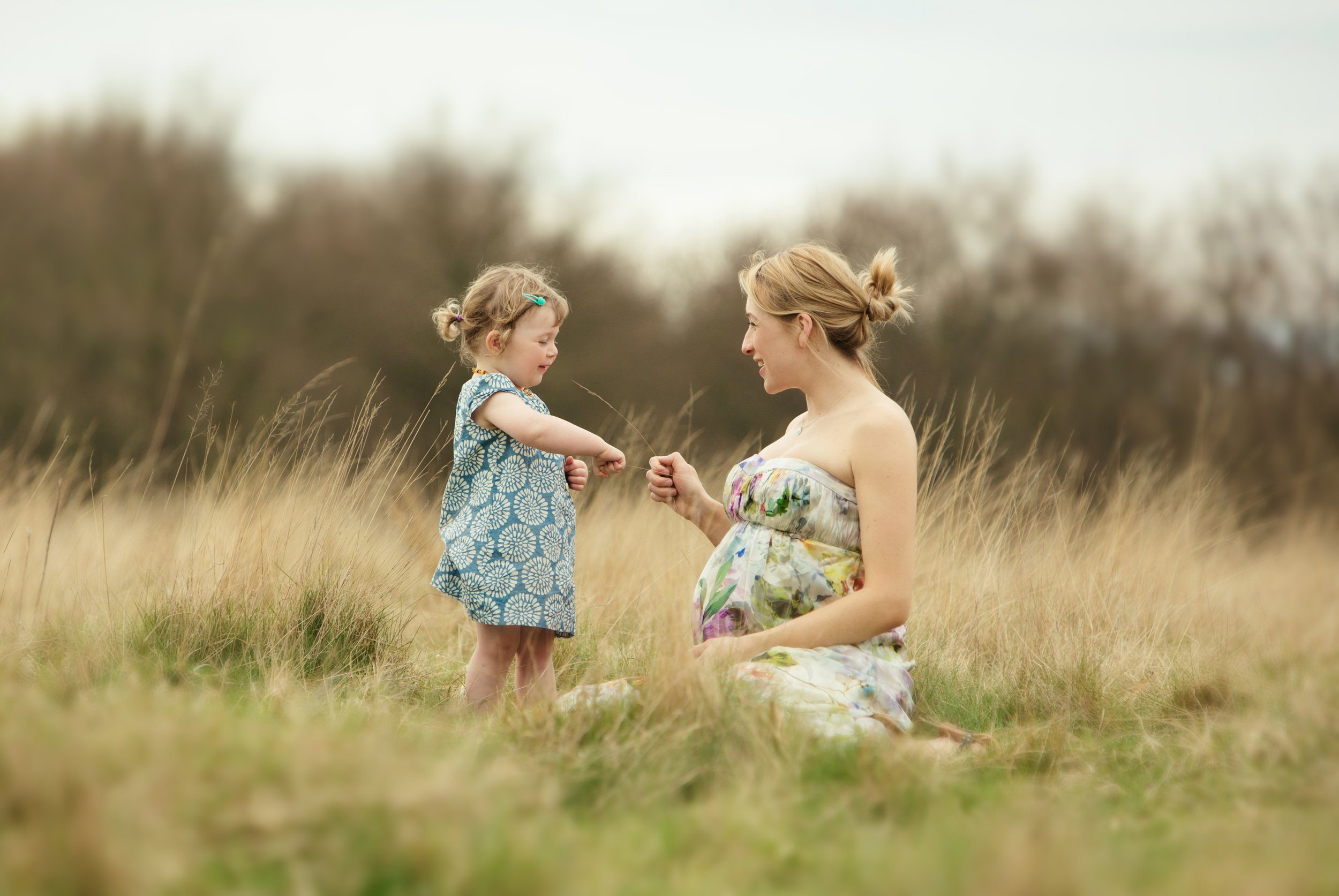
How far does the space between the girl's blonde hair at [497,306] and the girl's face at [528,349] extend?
0.02 m

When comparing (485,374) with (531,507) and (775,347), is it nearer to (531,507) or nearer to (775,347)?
(531,507)

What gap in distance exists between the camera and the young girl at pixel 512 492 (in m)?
3.05

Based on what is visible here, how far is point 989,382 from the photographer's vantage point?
11.6 m

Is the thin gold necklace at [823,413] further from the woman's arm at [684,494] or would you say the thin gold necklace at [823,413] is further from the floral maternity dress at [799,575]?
the woman's arm at [684,494]

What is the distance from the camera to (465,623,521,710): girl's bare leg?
3111mm

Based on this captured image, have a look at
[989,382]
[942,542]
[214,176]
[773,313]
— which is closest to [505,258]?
[214,176]

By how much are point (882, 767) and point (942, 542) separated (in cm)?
243

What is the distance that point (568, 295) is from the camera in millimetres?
11195

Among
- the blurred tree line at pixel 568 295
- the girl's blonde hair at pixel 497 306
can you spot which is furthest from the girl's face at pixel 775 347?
the blurred tree line at pixel 568 295

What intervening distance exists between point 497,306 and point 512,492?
2.00ft

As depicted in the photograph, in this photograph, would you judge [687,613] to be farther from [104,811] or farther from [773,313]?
[104,811]

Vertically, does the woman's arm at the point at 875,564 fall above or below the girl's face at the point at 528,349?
below

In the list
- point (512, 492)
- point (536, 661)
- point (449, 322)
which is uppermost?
point (449, 322)

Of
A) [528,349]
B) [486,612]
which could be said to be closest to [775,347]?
[528,349]
